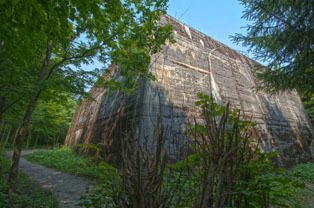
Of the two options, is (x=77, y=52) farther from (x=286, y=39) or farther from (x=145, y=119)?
(x=286, y=39)

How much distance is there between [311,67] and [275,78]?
1.36 metres

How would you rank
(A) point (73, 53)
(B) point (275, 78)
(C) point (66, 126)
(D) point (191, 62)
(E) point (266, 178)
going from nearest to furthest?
1. (E) point (266, 178)
2. (A) point (73, 53)
3. (B) point (275, 78)
4. (D) point (191, 62)
5. (C) point (66, 126)

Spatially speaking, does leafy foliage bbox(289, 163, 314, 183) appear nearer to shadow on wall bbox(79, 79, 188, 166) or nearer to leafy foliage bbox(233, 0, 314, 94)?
leafy foliage bbox(233, 0, 314, 94)

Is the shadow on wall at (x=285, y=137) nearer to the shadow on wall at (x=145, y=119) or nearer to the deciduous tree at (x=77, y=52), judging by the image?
the shadow on wall at (x=145, y=119)

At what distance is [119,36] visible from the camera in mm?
4887

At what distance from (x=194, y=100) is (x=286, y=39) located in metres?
4.51

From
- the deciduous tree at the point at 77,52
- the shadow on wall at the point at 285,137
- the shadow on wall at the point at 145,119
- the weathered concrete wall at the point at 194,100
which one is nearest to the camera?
the deciduous tree at the point at 77,52

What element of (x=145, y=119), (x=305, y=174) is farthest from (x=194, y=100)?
(x=305, y=174)

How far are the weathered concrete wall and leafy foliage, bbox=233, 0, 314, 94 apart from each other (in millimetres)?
2084

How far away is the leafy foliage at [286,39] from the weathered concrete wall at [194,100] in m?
2.08

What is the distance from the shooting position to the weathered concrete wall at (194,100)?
21.4ft

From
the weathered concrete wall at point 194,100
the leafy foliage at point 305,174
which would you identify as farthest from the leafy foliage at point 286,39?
the leafy foliage at point 305,174

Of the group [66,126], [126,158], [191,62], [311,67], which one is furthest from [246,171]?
[66,126]

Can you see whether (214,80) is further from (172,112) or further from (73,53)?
(73,53)
